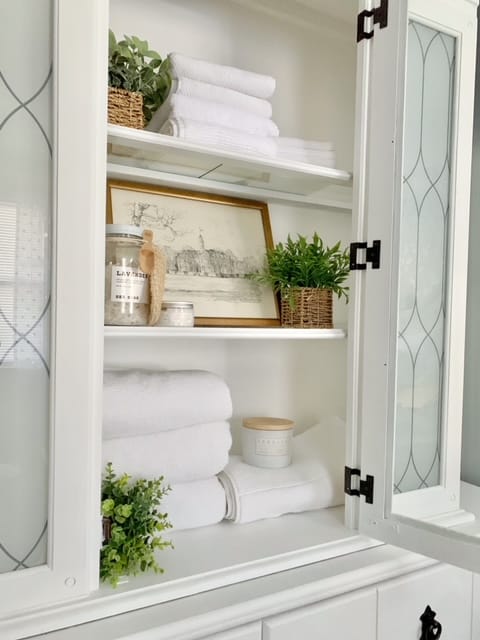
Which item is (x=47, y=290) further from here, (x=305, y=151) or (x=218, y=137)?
(x=305, y=151)

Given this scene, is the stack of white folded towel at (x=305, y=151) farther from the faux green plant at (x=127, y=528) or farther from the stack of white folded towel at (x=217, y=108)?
the faux green plant at (x=127, y=528)

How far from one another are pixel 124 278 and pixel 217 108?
1.41ft

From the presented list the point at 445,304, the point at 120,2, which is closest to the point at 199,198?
the point at 120,2

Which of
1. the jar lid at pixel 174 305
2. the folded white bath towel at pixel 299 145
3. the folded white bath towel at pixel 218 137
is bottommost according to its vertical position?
the jar lid at pixel 174 305

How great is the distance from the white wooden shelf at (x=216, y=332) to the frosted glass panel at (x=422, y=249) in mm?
195

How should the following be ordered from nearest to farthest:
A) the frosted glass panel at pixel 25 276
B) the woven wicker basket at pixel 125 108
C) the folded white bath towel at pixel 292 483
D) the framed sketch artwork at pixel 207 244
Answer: the frosted glass panel at pixel 25 276, the woven wicker basket at pixel 125 108, the folded white bath towel at pixel 292 483, the framed sketch artwork at pixel 207 244

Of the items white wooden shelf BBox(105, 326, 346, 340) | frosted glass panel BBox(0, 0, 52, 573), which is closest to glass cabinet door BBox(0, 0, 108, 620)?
frosted glass panel BBox(0, 0, 52, 573)

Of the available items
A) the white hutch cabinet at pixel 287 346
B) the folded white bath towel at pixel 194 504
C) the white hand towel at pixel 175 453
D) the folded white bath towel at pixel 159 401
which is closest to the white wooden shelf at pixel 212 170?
the white hutch cabinet at pixel 287 346

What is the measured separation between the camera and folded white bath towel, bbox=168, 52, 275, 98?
112 centimetres

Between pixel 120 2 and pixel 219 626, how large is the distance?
1352mm

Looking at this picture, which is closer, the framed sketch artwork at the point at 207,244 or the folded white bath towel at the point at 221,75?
the folded white bath towel at the point at 221,75

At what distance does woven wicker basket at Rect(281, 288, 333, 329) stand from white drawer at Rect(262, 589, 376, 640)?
0.58 meters

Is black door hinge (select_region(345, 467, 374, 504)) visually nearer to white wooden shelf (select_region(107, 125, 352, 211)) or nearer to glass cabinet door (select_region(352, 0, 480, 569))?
glass cabinet door (select_region(352, 0, 480, 569))

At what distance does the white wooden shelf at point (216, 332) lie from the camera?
3.25 ft
